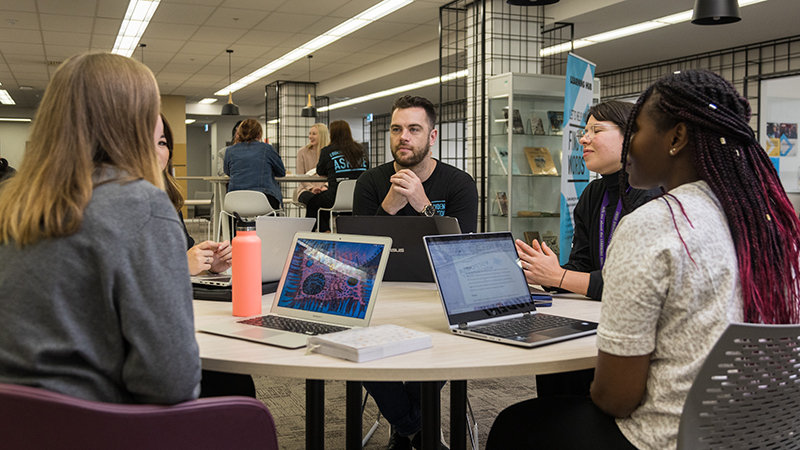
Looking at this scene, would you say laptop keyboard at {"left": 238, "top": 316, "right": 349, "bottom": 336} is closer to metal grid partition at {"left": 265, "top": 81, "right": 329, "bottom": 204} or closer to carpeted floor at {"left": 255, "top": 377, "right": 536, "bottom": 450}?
carpeted floor at {"left": 255, "top": 377, "right": 536, "bottom": 450}

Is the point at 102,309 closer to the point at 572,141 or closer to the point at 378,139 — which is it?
the point at 572,141

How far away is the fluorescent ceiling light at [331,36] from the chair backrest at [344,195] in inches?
92.1

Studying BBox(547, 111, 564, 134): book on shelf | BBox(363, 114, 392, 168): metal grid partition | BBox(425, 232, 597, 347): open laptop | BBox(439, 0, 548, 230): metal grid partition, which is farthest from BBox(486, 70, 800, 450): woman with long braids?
BBox(363, 114, 392, 168): metal grid partition

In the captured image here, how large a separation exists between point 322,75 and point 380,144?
7.00m

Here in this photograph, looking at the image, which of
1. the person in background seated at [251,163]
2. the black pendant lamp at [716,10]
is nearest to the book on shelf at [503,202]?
the person in background seated at [251,163]

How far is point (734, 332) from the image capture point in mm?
966

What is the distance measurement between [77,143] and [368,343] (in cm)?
60

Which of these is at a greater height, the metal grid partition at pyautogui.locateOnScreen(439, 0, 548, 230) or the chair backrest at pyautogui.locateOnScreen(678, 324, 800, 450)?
the metal grid partition at pyautogui.locateOnScreen(439, 0, 548, 230)

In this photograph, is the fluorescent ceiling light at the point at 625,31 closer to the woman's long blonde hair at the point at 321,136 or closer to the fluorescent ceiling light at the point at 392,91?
the fluorescent ceiling light at the point at 392,91

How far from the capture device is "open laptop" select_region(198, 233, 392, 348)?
1.46 m

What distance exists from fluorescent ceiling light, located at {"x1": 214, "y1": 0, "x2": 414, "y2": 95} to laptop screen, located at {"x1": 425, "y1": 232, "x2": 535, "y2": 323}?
19.4 feet

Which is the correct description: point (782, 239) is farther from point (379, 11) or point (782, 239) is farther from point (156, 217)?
point (379, 11)

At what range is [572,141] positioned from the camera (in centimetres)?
507

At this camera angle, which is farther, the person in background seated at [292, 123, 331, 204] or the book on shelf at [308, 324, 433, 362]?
the person in background seated at [292, 123, 331, 204]
